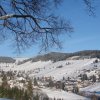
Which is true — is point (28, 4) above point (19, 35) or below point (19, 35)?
above

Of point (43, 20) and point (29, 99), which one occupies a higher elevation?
point (43, 20)

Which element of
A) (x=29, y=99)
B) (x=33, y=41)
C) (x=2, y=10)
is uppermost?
(x=2, y=10)

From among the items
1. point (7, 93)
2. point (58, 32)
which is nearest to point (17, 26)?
point (58, 32)

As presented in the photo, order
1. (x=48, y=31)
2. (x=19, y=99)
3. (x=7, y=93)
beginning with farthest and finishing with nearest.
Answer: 1. (x=48, y=31)
2. (x=7, y=93)
3. (x=19, y=99)

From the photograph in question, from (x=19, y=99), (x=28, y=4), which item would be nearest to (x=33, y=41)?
(x=28, y=4)

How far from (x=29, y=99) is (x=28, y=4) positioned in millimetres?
2689

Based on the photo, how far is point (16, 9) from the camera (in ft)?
36.4

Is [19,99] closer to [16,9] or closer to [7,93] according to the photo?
[7,93]

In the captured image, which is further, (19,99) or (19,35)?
(19,35)

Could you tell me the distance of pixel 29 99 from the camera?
10609 mm

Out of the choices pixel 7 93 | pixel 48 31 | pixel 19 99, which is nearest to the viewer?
pixel 19 99

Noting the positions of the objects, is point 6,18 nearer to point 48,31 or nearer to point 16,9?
point 16,9

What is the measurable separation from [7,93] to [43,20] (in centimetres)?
245

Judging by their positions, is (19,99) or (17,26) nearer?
(19,99)
